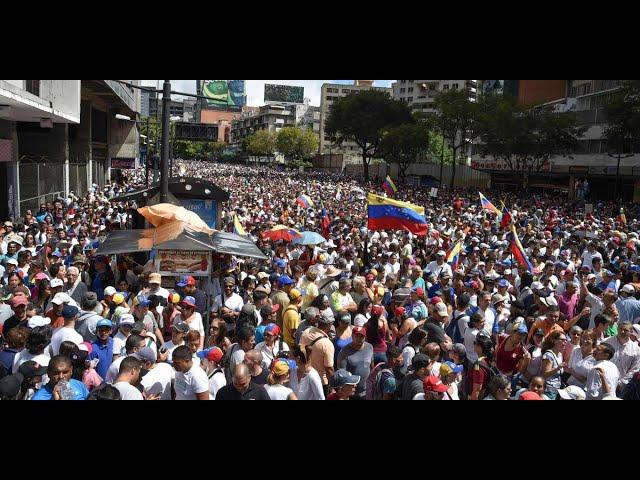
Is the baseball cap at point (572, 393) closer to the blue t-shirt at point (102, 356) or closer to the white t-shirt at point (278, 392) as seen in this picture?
the white t-shirt at point (278, 392)

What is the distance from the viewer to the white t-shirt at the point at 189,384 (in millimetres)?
5078

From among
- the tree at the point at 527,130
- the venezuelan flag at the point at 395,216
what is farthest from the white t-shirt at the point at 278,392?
the tree at the point at 527,130

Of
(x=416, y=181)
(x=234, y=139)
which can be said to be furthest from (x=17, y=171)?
(x=234, y=139)

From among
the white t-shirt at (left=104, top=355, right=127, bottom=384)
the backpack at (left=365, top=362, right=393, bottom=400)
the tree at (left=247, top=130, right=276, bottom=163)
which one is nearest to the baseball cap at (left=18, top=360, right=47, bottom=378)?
the white t-shirt at (left=104, top=355, right=127, bottom=384)

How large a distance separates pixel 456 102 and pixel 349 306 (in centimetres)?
4609

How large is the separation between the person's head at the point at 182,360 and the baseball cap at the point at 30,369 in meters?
1.02

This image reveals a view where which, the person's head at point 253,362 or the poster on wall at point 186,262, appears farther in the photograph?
the poster on wall at point 186,262

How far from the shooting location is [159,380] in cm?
510

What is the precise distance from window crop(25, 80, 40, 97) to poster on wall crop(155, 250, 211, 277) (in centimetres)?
1152

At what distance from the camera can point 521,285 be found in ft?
34.8

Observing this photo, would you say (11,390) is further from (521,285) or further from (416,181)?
(416,181)

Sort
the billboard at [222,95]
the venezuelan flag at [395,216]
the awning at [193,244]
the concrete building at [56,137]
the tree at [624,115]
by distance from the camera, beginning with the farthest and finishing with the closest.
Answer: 1. the tree at [624,115]
2. the concrete building at [56,137]
3. the billboard at [222,95]
4. the venezuelan flag at [395,216]
5. the awning at [193,244]

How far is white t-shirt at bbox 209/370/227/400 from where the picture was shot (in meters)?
5.33

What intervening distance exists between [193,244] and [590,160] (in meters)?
42.5
